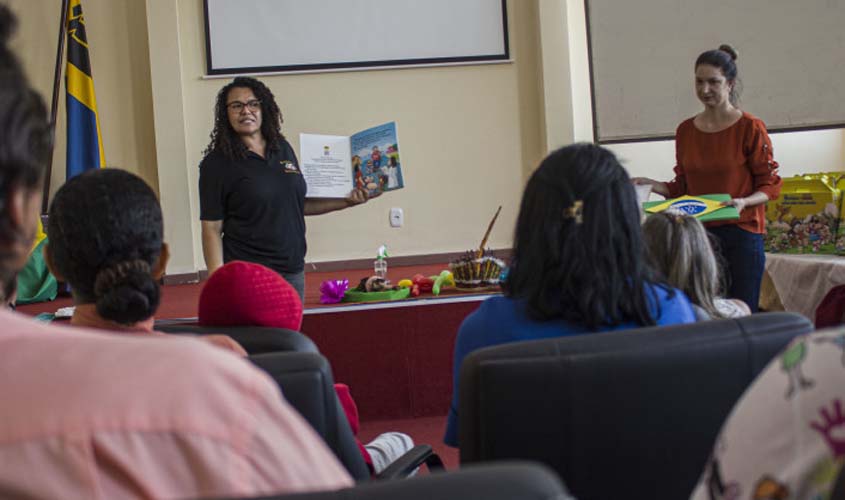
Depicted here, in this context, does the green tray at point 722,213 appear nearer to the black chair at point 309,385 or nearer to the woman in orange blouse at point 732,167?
the woman in orange blouse at point 732,167

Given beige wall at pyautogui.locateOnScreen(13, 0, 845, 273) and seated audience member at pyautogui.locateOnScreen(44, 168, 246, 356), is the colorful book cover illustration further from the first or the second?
beige wall at pyautogui.locateOnScreen(13, 0, 845, 273)

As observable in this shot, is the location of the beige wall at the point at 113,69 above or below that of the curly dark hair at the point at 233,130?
above

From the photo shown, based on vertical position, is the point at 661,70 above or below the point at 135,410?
above

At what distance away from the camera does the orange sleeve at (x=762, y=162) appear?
3270 millimetres

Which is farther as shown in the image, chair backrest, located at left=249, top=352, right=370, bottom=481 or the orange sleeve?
the orange sleeve

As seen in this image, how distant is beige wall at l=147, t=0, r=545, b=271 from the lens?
6.44 m

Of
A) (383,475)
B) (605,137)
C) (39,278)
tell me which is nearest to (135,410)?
(383,475)

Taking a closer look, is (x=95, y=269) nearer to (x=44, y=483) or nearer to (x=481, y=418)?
(x=481, y=418)

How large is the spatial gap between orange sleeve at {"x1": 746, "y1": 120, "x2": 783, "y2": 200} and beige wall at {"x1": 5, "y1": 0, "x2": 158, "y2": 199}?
457cm

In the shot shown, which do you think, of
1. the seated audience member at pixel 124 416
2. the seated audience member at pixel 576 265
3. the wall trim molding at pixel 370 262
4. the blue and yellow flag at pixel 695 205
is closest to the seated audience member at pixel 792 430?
the seated audience member at pixel 124 416

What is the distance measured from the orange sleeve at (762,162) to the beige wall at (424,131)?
3193 millimetres

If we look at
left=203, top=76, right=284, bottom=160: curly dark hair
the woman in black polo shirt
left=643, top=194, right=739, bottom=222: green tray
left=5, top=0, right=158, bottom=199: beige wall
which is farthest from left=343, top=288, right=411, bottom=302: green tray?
left=5, top=0, right=158, bottom=199: beige wall

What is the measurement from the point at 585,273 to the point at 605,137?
515 centimetres

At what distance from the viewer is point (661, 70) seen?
6.30m
